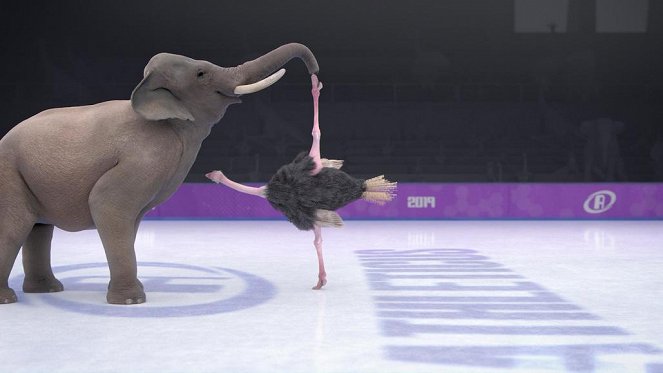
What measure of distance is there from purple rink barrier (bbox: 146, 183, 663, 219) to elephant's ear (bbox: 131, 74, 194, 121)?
791 centimetres

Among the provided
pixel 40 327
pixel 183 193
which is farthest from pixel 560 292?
pixel 183 193

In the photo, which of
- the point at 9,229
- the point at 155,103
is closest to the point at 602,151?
the point at 155,103

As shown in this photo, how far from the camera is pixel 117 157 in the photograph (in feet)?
13.7

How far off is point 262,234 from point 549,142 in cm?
848

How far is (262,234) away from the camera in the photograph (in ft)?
30.5

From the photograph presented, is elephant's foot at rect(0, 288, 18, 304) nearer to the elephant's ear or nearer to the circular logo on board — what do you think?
the elephant's ear

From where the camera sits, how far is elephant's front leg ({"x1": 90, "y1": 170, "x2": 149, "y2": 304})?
4.09 m

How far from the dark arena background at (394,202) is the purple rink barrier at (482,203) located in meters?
0.04

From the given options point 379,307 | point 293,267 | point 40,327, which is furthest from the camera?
point 293,267

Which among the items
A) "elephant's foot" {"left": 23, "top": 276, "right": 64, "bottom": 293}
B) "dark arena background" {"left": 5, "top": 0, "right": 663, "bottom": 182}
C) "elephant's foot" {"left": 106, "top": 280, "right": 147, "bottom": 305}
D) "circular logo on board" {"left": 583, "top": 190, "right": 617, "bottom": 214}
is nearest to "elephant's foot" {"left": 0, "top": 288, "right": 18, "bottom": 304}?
"elephant's foot" {"left": 23, "top": 276, "right": 64, "bottom": 293}

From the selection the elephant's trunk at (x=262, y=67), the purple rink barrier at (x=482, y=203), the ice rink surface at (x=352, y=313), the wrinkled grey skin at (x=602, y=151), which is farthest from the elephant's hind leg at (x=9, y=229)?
the wrinkled grey skin at (x=602, y=151)

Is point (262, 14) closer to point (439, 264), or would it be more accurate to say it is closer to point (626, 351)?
point (439, 264)

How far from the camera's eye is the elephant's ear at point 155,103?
414cm

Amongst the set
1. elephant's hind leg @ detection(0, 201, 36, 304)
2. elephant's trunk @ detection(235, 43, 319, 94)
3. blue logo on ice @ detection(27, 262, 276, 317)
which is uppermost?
elephant's trunk @ detection(235, 43, 319, 94)
